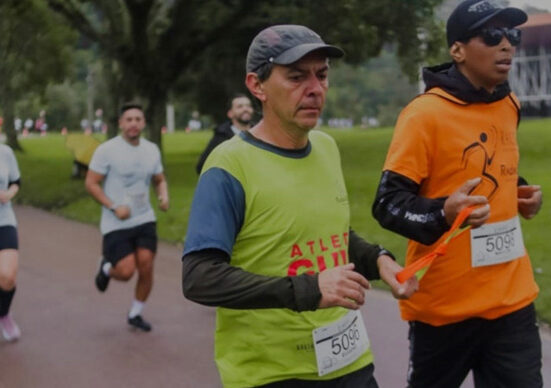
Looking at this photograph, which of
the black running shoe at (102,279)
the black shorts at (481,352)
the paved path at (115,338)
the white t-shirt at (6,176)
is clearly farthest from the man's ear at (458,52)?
the black running shoe at (102,279)

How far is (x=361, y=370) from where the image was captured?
3.13 meters

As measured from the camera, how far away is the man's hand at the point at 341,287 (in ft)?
8.50

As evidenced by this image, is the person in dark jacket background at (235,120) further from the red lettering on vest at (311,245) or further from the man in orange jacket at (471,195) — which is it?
the red lettering on vest at (311,245)

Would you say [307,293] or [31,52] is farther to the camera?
[31,52]

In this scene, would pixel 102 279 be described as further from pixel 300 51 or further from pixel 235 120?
pixel 300 51

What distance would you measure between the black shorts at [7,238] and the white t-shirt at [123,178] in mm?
802

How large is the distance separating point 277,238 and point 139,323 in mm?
4953

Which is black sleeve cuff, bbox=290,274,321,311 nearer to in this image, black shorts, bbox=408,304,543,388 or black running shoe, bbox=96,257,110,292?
black shorts, bbox=408,304,543,388

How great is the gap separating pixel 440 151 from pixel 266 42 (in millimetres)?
933

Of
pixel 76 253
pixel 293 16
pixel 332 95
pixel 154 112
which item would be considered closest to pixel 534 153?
pixel 293 16

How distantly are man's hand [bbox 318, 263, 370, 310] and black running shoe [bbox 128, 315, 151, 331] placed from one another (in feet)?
16.8

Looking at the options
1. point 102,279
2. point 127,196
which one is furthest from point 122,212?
point 102,279

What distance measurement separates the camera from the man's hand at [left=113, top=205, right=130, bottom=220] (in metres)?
7.15

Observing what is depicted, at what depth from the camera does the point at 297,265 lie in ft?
9.45
